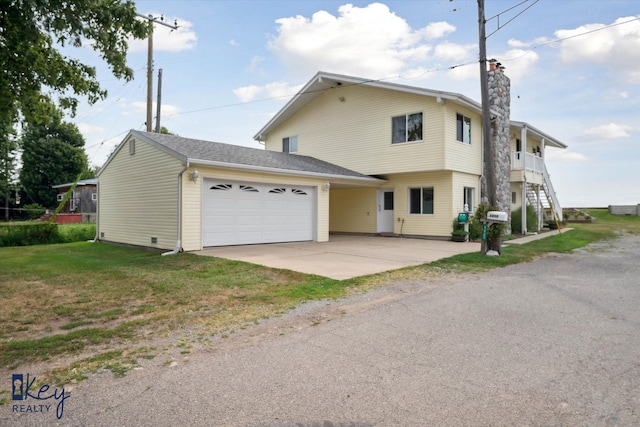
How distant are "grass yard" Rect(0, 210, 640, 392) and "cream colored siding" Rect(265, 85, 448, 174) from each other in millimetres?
6276

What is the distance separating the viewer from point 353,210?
1984 cm

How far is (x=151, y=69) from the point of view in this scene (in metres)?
20.4

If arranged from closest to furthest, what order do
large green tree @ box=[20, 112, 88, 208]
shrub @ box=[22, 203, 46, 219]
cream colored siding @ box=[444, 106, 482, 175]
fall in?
cream colored siding @ box=[444, 106, 482, 175], shrub @ box=[22, 203, 46, 219], large green tree @ box=[20, 112, 88, 208]

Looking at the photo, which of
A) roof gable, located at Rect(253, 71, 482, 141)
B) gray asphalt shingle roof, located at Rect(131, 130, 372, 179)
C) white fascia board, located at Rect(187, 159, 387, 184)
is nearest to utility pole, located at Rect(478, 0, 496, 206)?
→ roof gable, located at Rect(253, 71, 482, 141)

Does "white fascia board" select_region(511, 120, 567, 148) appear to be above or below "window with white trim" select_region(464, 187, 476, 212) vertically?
above

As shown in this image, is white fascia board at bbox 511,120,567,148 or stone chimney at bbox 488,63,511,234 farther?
white fascia board at bbox 511,120,567,148

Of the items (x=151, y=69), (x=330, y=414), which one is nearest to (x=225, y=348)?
(x=330, y=414)

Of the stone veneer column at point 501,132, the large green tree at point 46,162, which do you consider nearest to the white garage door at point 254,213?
the stone veneer column at point 501,132

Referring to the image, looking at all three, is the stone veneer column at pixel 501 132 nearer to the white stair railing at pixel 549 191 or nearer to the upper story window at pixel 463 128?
the upper story window at pixel 463 128

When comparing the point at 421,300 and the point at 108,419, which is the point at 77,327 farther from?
the point at 421,300

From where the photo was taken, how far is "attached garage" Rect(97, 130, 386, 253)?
1210 centimetres

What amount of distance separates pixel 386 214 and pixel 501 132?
6.38 m

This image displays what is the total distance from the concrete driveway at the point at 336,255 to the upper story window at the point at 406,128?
4950 mm

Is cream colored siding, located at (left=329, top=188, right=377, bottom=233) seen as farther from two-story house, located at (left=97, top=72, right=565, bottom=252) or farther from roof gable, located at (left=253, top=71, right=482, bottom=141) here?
roof gable, located at (left=253, top=71, right=482, bottom=141)
